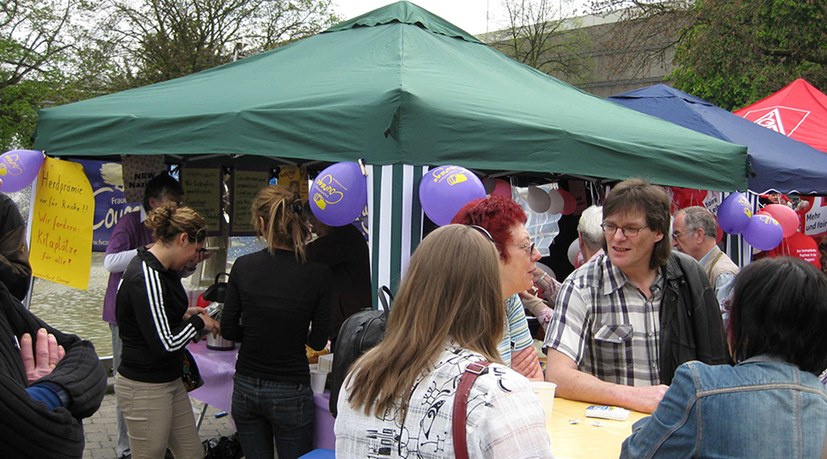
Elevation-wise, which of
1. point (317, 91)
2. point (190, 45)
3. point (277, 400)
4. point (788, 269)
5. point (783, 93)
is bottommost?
point (277, 400)

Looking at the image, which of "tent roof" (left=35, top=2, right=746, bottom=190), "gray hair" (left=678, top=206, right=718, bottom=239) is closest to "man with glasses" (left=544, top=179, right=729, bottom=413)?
"tent roof" (left=35, top=2, right=746, bottom=190)

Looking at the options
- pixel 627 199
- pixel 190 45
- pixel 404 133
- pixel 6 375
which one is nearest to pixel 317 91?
pixel 404 133

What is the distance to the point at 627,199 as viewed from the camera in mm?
2820

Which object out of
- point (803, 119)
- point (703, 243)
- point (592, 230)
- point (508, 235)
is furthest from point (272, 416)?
point (803, 119)

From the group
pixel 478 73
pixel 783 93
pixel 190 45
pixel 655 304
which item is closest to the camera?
pixel 655 304

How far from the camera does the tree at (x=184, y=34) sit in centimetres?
2034

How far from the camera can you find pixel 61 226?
16.0ft

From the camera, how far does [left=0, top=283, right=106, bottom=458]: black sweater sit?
161 cm

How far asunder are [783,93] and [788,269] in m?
10.0

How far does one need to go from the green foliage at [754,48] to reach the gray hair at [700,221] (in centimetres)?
1147

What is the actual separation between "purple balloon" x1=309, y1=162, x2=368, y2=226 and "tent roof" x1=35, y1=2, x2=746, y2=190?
0.40ft

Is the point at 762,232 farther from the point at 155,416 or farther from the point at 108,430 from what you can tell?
the point at 108,430

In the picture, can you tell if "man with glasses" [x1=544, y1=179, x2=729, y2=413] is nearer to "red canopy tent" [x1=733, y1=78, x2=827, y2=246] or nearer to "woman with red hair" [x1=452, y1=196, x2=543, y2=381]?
"woman with red hair" [x1=452, y1=196, x2=543, y2=381]

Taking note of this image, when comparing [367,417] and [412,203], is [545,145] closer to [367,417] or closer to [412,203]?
[412,203]
